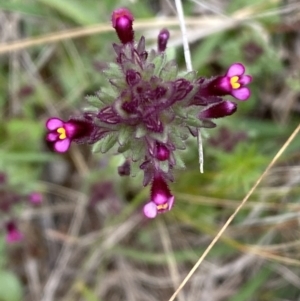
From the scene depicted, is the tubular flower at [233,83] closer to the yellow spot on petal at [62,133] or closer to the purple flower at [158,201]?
the purple flower at [158,201]

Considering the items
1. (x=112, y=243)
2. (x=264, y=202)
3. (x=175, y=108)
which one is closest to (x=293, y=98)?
(x=264, y=202)

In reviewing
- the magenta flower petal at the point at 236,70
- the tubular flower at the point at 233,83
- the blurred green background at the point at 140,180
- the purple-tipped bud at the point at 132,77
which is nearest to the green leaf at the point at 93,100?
the purple-tipped bud at the point at 132,77

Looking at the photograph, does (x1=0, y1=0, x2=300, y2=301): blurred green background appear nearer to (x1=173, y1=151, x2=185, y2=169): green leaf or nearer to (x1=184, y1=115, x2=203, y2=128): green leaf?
(x1=173, y1=151, x2=185, y2=169): green leaf

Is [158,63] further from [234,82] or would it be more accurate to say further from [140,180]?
[140,180]

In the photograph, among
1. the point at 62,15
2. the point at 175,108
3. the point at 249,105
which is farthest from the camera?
the point at 62,15

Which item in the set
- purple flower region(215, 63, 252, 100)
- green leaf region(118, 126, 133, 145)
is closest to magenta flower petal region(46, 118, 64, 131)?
green leaf region(118, 126, 133, 145)

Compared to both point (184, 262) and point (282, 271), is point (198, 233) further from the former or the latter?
point (282, 271)
